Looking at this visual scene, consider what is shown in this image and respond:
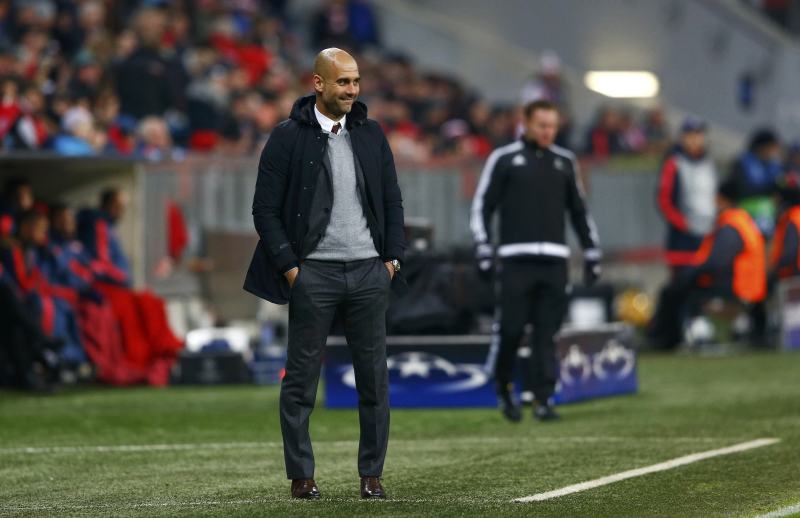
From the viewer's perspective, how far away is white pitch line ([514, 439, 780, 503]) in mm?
8609

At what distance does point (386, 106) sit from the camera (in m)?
27.0

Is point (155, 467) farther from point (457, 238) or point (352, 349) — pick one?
point (457, 238)

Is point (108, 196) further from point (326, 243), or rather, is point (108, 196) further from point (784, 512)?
point (784, 512)

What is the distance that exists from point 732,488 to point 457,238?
14.0 metres

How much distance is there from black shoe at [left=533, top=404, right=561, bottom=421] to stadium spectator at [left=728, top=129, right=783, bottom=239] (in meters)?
8.78

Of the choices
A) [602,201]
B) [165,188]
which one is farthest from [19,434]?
[602,201]

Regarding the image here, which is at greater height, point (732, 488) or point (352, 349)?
point (352, 349)

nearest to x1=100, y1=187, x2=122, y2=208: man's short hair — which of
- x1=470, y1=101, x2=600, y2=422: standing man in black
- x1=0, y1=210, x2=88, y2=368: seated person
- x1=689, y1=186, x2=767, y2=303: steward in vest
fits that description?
x1=0, y1=210, x2=88, y2=368: seated person

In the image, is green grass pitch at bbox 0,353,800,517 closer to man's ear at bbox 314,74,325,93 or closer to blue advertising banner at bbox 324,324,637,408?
blue advertising banner at bbox 324,324,637,408

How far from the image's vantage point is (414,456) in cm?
Answer: 1062

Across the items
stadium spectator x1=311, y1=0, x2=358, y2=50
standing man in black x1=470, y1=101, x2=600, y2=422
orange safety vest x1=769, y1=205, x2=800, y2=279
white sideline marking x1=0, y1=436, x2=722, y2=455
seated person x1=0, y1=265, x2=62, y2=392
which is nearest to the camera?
white sideline marking x1=0, y1=436, x2=722, y2=455

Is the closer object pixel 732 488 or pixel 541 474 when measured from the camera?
pixel 732 488

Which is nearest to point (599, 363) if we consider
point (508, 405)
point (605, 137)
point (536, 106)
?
point (508, 405)

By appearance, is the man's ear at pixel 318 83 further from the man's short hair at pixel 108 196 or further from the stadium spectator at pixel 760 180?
the stadium spectator at pixel 760 180
